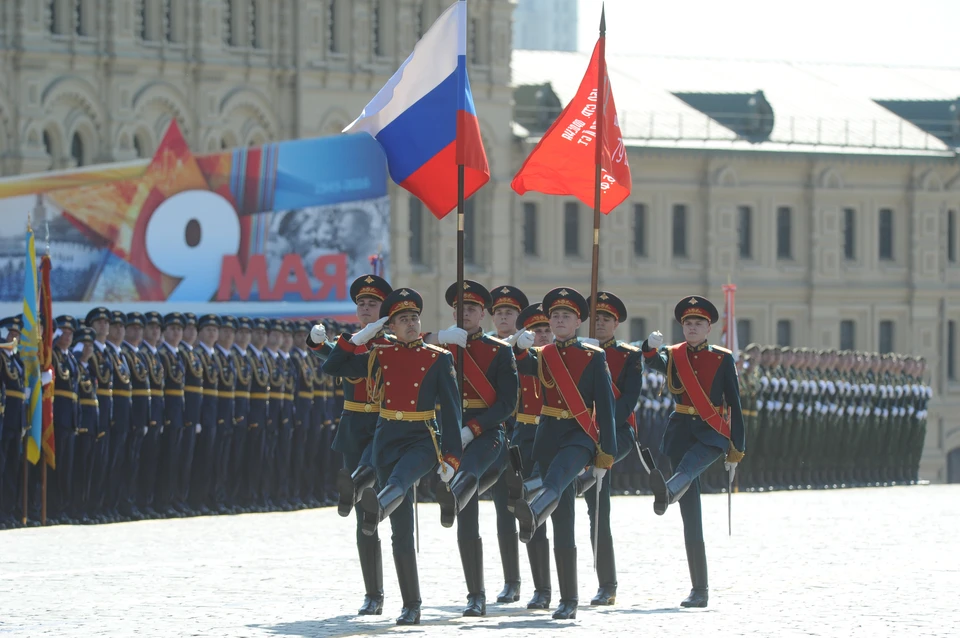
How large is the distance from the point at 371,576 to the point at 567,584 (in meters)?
1.07

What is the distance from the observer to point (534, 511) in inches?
465

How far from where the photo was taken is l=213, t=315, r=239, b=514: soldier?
20156 millimetres

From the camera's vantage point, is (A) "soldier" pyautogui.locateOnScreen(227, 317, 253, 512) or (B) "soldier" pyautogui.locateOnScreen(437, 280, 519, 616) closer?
(B) "soldier" pyautogui.locateOnScreen(437, 280, 519, 616)

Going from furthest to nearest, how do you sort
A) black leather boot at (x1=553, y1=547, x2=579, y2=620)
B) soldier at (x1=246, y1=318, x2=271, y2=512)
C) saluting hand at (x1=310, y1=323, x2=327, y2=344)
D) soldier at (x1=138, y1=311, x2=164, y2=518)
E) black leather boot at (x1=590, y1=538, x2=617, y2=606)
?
1. soldier at (x1=246, y1=318, x2=271, y2=512)
2. soldier at (x1=138, y1=311, x2=164, y2=518)
3. black leather boot at (x1=590, y1=538, x2=617, y2=606)
4. saluting hand at (x1=310, y1=323, x2=327, y2=344)
5. black leather boot at (x1=553, y1=547, x2=579, y2=620)

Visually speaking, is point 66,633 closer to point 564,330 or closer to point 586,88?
point 564,330

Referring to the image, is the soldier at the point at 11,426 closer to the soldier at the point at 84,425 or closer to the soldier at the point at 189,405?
the soldier at the point at 84,425

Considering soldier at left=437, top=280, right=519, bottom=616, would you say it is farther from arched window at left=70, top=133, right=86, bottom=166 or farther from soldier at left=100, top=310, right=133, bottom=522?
arched window at left=70, top=133, right=86, bottom=166

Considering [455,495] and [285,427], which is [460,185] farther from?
[285,427]

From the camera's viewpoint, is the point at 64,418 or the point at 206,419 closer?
the point at 64,418

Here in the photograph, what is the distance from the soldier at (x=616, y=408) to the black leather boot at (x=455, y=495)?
2.86 feet

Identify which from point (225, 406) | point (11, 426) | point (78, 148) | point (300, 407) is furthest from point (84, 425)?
point (78, 148)

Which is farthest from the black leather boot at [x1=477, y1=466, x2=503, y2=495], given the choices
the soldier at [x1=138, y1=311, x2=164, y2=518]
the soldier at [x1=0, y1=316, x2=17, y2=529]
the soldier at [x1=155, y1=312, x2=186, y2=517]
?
the soldier at [x1=155, y1=312, x2=186, y2=517]

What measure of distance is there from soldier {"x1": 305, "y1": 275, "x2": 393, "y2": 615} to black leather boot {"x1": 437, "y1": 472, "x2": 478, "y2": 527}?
0.46 meters

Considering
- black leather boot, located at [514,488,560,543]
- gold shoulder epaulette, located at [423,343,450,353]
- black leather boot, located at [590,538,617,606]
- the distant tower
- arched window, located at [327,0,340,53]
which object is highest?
the distant tower
